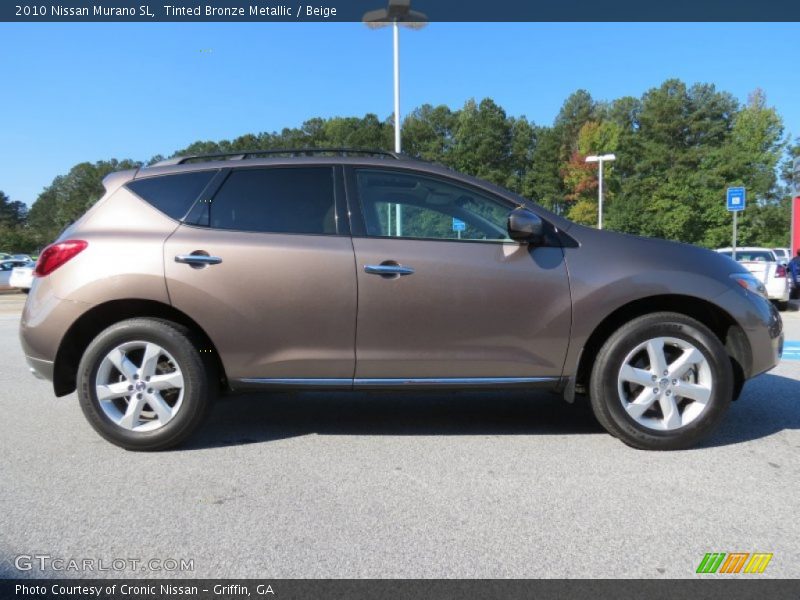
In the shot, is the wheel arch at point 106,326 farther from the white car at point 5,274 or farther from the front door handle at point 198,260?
the white car at point 5,274

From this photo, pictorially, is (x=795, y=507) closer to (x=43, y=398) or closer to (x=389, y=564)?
(x=389, y=564)

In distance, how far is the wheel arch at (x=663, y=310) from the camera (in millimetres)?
3734

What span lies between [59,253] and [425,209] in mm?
2265

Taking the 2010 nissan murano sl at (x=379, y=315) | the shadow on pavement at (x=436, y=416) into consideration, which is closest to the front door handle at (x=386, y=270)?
the 2010 nissan murano sl at (x=379, y=315)

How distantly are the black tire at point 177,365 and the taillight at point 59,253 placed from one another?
50 cm

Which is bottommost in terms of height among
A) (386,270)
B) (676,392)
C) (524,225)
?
(676,392)

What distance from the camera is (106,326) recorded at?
12.5 feet

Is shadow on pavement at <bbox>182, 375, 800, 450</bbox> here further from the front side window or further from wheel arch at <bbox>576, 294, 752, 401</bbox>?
the front side window

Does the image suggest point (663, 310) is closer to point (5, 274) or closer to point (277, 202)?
point (277, 202)

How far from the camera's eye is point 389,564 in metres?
2.39

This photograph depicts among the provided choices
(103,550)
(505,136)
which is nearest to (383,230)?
(103,550)

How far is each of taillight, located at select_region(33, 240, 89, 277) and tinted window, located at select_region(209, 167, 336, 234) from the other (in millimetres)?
811

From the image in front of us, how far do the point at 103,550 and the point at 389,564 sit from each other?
1194 millimetres

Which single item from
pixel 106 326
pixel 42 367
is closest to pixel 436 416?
pixel 106 326
